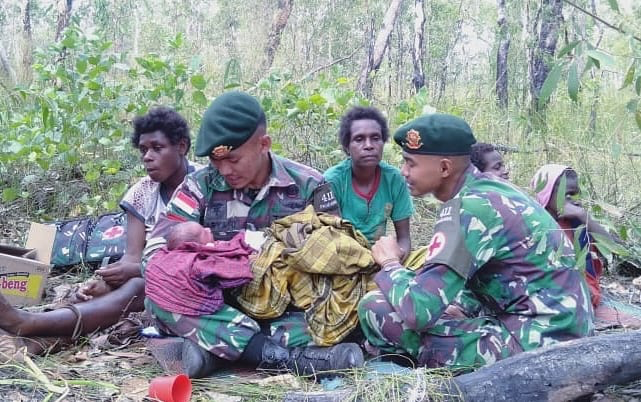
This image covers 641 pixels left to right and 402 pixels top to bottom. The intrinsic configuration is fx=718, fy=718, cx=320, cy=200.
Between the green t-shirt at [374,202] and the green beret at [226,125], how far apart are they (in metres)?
1.25

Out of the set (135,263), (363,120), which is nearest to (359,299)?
(135,263)

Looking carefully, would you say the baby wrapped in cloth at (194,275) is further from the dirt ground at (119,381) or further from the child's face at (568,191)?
the child's face at (568,191)

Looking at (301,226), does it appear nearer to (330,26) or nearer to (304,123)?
(304,123)

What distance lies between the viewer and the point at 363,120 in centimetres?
454

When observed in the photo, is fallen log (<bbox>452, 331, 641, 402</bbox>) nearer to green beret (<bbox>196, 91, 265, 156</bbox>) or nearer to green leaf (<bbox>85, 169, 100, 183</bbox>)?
green beret (<bbox>196, 91, 265, 156</bbox>)

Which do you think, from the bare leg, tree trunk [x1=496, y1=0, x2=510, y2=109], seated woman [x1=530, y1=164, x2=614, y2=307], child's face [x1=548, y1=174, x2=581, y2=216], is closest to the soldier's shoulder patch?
seated woman [x1=530, y1=164, x2=614, y2=307]

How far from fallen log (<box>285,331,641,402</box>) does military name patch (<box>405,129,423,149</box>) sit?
845 millimetres

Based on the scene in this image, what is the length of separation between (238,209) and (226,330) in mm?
621

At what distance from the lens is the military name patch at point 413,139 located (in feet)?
8.89

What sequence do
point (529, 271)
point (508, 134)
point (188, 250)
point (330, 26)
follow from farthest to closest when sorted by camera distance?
point (330, 26), point (508, 134), point (188, 250), point (529, 271)

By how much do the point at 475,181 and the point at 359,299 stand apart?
79 centimetres

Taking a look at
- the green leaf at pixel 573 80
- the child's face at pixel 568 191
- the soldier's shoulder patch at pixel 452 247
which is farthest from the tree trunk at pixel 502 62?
the green leaf at pixel 573 80

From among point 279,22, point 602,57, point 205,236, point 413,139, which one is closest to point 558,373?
point 413,139

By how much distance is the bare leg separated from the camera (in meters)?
3.10
